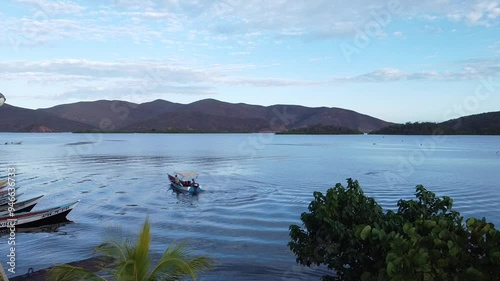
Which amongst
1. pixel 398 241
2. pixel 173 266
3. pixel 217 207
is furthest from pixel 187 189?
pixel 398 241

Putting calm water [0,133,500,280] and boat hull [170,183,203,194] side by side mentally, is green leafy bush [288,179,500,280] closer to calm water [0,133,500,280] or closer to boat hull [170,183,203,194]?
calm water [0,133,500,280]

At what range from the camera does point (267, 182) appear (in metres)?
54.9

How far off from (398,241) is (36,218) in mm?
27731

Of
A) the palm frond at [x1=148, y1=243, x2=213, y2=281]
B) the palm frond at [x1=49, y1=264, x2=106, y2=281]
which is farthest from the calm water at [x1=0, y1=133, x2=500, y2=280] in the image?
the palm frond at [x1=49, y1=264, x2=106, y2=281]

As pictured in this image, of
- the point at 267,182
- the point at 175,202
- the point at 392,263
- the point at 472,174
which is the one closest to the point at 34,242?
the point at 175,202

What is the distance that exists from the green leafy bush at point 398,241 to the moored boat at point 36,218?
77.8 ft

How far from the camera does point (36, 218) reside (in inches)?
1143

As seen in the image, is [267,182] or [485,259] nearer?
[485,259]

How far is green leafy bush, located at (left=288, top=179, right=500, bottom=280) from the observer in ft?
26.0

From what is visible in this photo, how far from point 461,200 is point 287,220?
20.6m

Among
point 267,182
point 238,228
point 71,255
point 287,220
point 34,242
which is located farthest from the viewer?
point 267,182

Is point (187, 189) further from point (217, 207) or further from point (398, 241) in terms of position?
point (398, 241)

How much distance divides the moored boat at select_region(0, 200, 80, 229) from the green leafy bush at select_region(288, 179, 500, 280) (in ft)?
77.8

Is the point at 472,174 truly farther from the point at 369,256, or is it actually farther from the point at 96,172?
the point at 369,256
